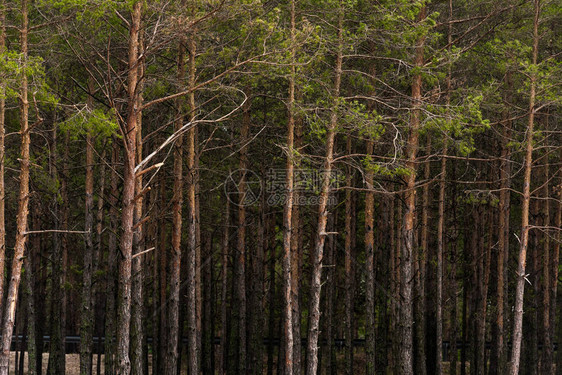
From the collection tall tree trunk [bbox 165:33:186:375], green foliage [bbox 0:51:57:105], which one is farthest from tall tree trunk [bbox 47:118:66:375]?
green foliage [bbox 0:51:57:105]

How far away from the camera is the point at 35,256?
858 inches

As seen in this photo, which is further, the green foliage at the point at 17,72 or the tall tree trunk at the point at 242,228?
the tall tree trunk at the point at 242,228

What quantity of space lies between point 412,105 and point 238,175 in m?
6.50

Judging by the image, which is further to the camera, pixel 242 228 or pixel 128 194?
pixel 242 228

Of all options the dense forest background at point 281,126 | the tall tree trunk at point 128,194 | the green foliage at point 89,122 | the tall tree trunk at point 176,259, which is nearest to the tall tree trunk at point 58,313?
the dense forest background at point 281,126

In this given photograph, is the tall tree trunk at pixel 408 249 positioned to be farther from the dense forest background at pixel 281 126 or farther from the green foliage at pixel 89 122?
the green foliage at pixel 89 122

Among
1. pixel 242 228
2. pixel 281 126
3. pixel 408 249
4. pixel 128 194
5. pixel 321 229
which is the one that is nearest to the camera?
pixel 128 194

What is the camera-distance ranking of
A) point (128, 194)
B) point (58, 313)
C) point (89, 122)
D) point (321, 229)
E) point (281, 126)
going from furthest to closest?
point (58, 313) < point (281, 126) < point (321, 229) < point (89, 122) < point (128, 194)

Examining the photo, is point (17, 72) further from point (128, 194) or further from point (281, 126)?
point (281, 126)

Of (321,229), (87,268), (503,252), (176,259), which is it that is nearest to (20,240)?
(176,259)

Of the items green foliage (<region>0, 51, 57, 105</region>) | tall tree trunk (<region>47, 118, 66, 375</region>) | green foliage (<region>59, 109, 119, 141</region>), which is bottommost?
tall tree trunk (<region>47, 118, 66, 375</region>)

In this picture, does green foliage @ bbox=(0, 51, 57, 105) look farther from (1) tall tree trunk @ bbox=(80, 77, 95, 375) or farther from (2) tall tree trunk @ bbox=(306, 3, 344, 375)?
(2) tall tree trunk @ bbox=(306, 3, 344, 375)

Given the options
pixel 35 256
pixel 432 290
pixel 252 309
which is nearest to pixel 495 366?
pixel 432 290

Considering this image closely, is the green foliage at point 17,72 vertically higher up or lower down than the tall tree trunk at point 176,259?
higher up
